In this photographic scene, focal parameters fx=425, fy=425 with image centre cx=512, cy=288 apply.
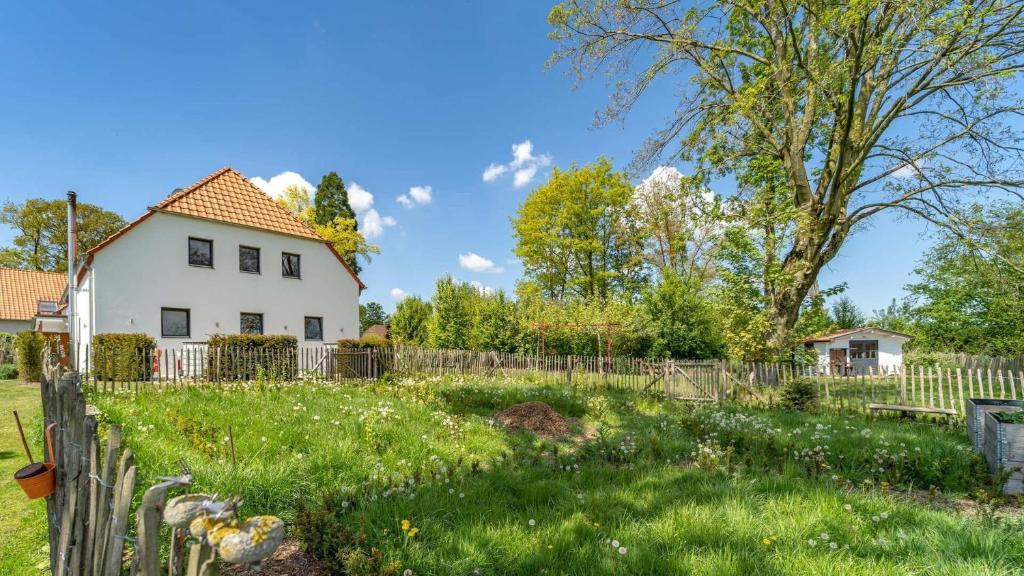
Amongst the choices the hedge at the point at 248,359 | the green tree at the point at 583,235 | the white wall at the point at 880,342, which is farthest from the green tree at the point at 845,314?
the hedge at the point at 248,359

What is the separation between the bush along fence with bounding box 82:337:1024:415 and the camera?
10023 mm

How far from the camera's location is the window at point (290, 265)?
18797 mm

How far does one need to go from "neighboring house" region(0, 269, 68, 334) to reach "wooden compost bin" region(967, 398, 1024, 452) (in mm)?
42236

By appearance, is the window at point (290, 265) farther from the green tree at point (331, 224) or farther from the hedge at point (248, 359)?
the green tree at point (331, 224)

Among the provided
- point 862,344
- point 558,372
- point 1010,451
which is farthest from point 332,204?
point 862,344

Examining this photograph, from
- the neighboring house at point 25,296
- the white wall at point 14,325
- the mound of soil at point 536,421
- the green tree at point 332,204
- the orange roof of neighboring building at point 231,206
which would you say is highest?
the green tree at point 332,204

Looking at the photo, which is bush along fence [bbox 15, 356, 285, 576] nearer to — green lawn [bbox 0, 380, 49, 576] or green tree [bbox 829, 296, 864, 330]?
green lawn [bbox 0, 380, 49, 576]

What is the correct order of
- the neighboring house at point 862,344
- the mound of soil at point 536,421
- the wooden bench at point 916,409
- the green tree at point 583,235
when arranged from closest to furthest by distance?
1. the mound of soil at point 536,421
2. the wooden bench at point 916,409
3. the green tree at point 583,235
4. the neighboring house at point 862,344

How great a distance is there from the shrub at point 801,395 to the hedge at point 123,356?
14.9 meters

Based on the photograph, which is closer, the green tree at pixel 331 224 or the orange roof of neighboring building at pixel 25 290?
the orange roof of neighboring building at pixel 25 290

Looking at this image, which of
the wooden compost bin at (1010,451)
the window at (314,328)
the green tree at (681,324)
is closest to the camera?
the wooden compost bin at (1010,451)

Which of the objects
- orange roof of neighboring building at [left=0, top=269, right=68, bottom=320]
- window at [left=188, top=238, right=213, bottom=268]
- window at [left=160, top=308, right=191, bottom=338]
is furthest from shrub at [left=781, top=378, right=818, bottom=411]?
orange roof of neighboring building at [left=0, top=269, right=68, bottom=320]

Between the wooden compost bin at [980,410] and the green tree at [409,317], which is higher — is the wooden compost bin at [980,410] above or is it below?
below

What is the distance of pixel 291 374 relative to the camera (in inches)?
505
